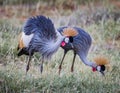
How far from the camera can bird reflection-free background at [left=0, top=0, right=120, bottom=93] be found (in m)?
6.56

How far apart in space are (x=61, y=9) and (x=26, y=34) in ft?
18.8

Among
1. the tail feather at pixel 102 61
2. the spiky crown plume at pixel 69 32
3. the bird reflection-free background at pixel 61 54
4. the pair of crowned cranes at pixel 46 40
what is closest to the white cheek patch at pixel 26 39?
the pair of crowned cranes at pixel 46 40

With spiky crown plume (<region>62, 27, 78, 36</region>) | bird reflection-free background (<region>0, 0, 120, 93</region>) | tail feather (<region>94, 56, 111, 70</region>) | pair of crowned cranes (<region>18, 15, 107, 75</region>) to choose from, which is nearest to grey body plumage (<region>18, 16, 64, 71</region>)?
pair of crowned cranes (<region>18, 15, 107, 75</region>)

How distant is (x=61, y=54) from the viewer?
8695mm

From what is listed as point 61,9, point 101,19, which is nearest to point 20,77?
point 101,19

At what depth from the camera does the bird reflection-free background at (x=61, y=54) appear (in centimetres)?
656

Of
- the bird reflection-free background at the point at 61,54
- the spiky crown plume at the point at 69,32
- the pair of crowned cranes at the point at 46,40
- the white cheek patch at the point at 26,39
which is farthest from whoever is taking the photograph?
the white cheek patch at the point at 26,39

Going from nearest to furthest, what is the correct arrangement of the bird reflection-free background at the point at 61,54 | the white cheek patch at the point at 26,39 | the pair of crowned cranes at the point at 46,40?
the bird reflection-free background at the point at 61,54, the pair of crowned cranes at the point at 46,40, the white cheek patch at the point at 26,39

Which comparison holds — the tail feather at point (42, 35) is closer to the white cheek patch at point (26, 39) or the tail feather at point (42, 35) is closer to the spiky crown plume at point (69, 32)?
the white cheek patch at point (26, 39)

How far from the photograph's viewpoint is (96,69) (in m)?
7.41

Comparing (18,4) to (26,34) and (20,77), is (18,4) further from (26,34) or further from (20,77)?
(20,77)

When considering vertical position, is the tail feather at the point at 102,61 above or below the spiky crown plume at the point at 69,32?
below

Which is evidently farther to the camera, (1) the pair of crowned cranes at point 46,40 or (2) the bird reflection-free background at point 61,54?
(1) the pair of crowned cranes at point 46,40

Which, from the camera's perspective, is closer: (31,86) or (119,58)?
(31,86)
